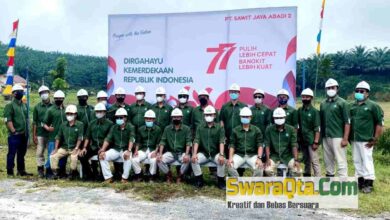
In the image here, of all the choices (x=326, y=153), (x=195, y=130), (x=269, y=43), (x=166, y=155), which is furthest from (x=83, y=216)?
(x=269, y=43)

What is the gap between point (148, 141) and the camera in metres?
8.64

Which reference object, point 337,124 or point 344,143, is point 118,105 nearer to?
point 337,124

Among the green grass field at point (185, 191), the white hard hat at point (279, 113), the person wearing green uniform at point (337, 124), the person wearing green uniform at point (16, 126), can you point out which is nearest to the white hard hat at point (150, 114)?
the green grass field at point (185, 191)

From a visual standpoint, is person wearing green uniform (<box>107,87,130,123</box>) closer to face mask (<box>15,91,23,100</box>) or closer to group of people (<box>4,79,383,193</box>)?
group of people (<box>4,79,383,193</box>)

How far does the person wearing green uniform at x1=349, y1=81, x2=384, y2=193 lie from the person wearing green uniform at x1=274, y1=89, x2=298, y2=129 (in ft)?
3.30

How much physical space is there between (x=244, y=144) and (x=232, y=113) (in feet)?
2.48

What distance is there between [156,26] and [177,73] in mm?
1205

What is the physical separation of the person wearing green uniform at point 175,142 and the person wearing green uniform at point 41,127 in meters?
2.59

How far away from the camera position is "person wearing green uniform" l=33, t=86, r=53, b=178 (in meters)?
9.18

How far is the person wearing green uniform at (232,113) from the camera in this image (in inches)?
335

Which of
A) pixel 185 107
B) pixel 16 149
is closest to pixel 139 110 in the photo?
pixel 185 107

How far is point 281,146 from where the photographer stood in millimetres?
7875

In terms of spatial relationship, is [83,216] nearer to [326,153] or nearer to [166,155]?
[166,155]

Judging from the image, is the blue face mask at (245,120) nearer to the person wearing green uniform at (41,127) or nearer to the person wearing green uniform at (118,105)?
the person wearing green uniform at (118,105)
